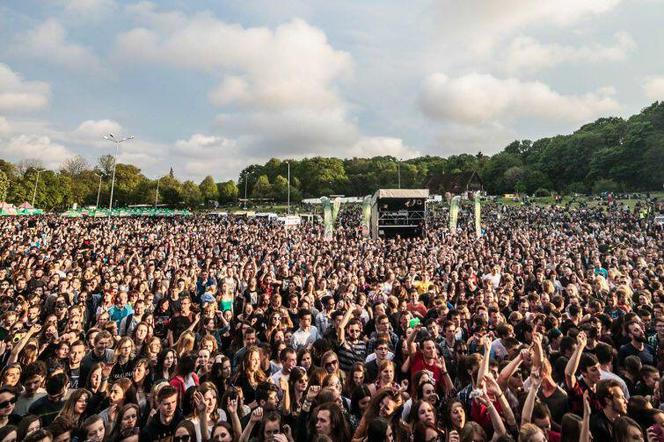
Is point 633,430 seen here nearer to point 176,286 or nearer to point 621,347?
point 621,347

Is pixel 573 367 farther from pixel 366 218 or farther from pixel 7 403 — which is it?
pixel 366 218

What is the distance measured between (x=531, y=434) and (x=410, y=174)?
85.6 m

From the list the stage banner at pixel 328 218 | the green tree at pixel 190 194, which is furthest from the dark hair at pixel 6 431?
the green tree at pixel 190 194

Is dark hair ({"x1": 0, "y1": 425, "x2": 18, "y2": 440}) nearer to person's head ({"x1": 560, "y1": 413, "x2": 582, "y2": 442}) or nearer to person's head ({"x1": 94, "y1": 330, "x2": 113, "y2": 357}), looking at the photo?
person's head ({"x1": 94, "y1": 330, "x2": 113, "y2": 357})

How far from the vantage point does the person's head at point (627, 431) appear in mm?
2506

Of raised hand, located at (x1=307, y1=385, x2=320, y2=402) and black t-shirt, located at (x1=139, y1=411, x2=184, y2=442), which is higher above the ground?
raised hand, located at (x1=307, y1=385, x2=320, y2=402)

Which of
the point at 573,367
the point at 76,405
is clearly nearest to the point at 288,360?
the point at 76,405

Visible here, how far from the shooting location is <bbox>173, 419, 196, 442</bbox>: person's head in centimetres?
295

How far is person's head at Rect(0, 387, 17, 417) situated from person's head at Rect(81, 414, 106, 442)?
83 cm

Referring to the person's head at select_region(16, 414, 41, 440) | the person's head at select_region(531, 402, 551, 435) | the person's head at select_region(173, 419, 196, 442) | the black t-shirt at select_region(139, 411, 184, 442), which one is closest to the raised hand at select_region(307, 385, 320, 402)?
the person's head at select_region(173, 419, 196, 442)

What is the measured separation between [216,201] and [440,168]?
5231 cm

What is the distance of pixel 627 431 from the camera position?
2553 mm

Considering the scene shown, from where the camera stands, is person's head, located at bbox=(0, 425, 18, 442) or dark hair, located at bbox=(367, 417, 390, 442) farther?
person's head, located at bbox=(0, 425, 18, 442)

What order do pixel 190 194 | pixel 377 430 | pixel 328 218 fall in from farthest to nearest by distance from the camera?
pixel 190 194
pixel 328 218
pixel 377 430
